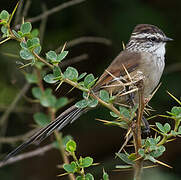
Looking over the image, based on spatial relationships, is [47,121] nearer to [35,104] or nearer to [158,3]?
[35,104]

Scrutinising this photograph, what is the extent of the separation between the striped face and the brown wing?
0.17 m

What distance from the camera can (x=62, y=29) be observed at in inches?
234

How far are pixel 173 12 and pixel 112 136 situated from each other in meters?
1.95

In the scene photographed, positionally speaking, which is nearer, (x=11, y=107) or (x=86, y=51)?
(x=11, y=107)

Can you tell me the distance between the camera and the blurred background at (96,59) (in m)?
5.57

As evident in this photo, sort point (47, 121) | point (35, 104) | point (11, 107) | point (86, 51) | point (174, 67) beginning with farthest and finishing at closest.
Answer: point (86, 51), point (174, 67), point (35, 104), point (11, 107), point (47, 121)

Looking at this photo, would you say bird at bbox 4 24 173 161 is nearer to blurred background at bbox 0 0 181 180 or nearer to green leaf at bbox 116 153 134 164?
blurred background at bbox 0 0 181 180

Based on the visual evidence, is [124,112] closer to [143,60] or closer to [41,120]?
[41,120]

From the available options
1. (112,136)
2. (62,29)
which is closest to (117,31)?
(62,29)

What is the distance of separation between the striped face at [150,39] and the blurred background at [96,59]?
0.75m

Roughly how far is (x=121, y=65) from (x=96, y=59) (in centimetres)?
179

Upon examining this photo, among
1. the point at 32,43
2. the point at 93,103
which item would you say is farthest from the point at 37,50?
the point at 93,103

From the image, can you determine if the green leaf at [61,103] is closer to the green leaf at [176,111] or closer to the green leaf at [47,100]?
the green leaf at [47,100]

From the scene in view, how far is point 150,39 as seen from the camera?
4.75 meters
